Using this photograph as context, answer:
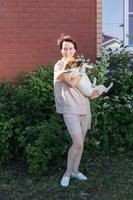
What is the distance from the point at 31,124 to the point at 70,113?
1573 mm

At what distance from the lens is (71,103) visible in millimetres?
6594

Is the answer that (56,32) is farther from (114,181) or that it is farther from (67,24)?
(114,181)

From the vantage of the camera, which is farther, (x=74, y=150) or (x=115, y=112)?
(x=115, y=112)

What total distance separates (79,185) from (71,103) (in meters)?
1.03

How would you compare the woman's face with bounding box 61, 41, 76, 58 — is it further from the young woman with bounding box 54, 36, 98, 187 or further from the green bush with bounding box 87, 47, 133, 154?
the green bush with bounding box 87, 47, 133, 154

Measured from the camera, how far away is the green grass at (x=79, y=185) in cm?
652

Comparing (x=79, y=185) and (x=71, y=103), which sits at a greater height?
(x=71, y=103)

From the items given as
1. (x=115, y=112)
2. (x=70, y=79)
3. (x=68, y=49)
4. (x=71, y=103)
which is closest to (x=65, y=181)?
(x=71, y=103)

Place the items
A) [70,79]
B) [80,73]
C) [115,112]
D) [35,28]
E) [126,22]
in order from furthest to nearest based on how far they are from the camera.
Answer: [126,22] → [35,28] → [115,112] → [80,73] → [70,79]

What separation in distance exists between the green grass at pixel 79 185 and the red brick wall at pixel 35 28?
200cm

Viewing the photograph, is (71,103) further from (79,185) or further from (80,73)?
(79,185)

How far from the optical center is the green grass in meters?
6.52

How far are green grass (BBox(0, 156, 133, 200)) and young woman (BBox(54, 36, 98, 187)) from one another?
22 cm

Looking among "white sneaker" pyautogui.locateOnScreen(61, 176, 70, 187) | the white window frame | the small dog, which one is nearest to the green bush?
the white window frame
